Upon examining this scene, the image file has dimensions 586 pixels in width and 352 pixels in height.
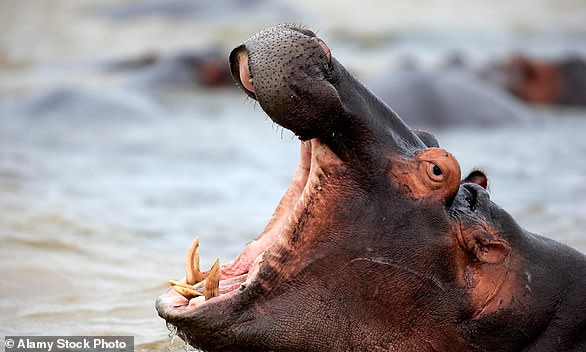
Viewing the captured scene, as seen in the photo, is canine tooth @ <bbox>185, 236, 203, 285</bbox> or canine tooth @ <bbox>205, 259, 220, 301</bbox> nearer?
canine tooth @ <bbox>205, 259, 220, 301</bbox>

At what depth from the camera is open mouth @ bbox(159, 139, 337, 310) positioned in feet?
11.6

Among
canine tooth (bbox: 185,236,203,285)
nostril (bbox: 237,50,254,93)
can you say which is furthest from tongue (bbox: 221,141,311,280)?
nostril (bbox: 237,50,254,93)

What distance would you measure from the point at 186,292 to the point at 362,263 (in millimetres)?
611

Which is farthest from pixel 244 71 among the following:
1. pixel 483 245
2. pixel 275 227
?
pixel 483 245

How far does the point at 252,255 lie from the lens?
3.84 metres

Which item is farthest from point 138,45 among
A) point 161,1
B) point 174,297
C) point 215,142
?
point 174,297

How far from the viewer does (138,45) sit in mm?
22312

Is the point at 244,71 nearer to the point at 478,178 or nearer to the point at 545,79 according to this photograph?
the point at 478,178

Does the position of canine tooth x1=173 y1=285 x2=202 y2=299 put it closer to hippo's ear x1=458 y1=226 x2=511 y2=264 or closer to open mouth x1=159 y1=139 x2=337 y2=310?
open mouth x1=159 y1=139 x2=337 y2=310

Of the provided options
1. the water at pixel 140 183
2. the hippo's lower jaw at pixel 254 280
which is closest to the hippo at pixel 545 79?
the water at pixel 140 183

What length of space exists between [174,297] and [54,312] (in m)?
1.70

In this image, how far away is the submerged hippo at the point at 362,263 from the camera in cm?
348

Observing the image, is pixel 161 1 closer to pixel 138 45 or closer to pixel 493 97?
pixel 138 45

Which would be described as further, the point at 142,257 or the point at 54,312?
the point at 142,257
